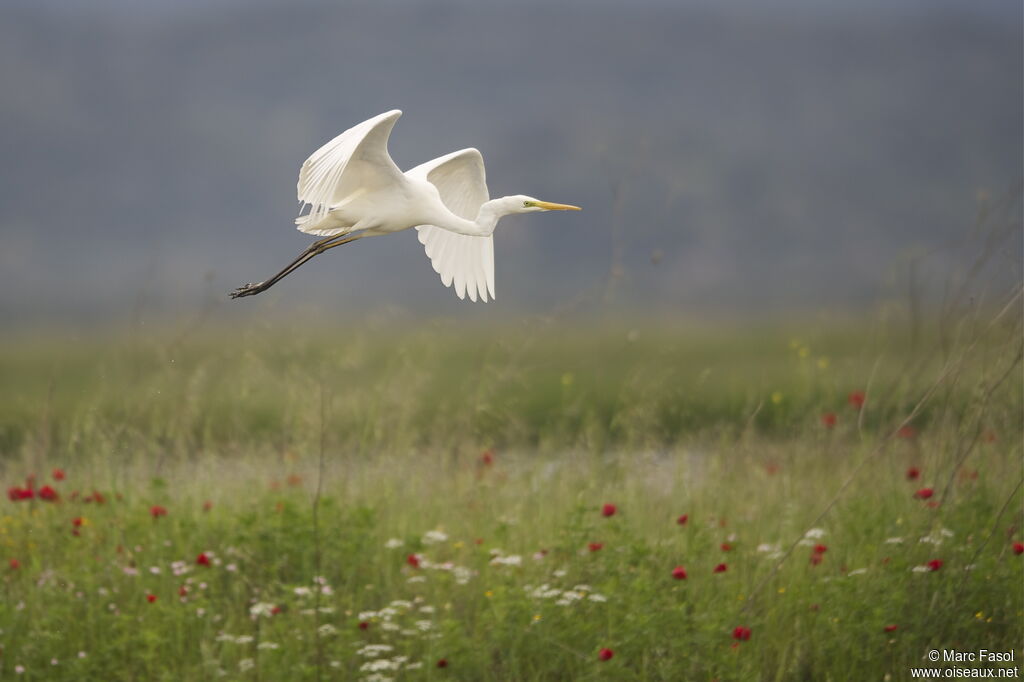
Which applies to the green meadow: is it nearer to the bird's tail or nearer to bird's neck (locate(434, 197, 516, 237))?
the bird's tail

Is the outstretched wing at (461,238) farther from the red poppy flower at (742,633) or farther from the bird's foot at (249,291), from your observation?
the red poppy flower at (742,633)

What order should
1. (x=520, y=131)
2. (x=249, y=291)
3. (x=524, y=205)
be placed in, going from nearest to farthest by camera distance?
(x=249, y=291) → (x=524, y=205) → (x=520, y=131)

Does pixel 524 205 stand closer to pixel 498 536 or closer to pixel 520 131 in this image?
pixel 498 536

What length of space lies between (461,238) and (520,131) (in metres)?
83.9

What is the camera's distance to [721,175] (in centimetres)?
7900

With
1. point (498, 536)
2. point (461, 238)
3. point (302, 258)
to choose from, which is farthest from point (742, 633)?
point (302, 258)

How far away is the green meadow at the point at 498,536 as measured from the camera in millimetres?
4996

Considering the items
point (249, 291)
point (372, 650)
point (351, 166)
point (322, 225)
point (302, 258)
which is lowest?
point (372, 650)

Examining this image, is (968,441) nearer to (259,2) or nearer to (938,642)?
(938,642)

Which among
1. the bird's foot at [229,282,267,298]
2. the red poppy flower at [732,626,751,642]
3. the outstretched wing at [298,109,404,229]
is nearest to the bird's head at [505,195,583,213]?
the outstretched wing at [298,109,404,229]

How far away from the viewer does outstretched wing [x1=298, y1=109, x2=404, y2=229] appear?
4.10 meters

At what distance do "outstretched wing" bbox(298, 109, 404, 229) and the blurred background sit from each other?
38.7 m

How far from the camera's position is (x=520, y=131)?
88.1 m

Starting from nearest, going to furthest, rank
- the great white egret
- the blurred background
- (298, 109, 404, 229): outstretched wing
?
(298, 109, 404, 229): outstretched wing < the great white egret < the blurred background
